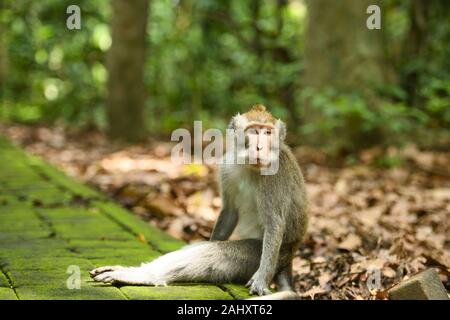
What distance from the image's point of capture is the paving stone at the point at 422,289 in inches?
113

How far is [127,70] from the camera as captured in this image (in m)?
9.49

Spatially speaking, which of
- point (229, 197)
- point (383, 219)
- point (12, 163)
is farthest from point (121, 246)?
point (12, 163)

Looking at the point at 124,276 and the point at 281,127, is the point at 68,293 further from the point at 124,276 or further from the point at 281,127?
the point at 281,127

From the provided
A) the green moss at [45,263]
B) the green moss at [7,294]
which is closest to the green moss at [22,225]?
the green moss at [45,263]

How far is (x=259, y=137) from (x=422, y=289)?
3.27ft

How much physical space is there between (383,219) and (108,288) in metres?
2.85

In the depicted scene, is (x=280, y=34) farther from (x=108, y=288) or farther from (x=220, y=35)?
(x=108, y=288)

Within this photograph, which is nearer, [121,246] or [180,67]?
[121,246]

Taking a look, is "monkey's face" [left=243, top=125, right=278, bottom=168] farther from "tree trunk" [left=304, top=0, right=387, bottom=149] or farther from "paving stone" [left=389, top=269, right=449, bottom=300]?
"tree trunk" [left=304, top=0, right=387, bottom=149]

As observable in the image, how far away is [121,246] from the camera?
13.9ft

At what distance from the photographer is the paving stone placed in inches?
113

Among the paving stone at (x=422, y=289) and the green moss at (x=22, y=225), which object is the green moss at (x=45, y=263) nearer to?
the green moss at (x=22, y=225)

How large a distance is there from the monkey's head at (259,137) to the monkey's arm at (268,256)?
333mm

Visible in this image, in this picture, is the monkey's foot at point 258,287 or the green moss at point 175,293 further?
the monkey's foot at point 258,287
